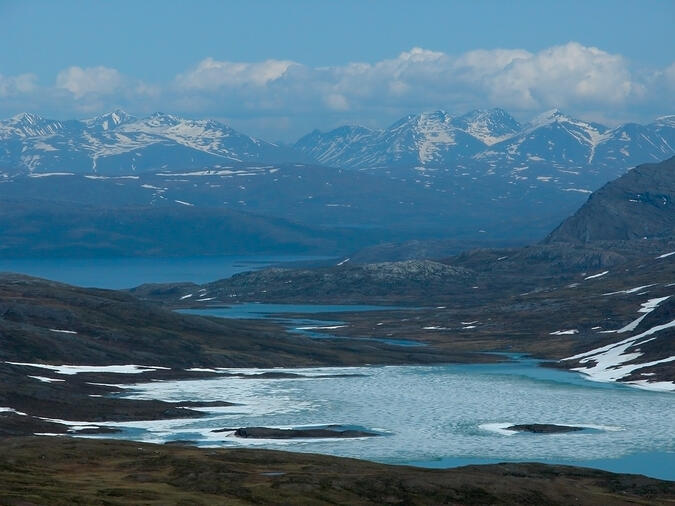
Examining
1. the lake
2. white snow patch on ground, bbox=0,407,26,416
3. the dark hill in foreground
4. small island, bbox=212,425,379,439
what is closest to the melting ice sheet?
the lake

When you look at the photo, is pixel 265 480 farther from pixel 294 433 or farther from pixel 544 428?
pixel 544 428

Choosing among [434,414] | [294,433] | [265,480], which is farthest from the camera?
[434,414]

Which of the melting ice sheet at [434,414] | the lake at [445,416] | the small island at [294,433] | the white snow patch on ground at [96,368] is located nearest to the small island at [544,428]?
the lake at [445,416]

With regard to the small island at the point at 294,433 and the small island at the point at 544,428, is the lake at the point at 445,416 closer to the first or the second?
the small island at the point at 544,428

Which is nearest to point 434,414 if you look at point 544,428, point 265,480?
point 544,428

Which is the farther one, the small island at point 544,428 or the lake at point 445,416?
the small island at point 544,428

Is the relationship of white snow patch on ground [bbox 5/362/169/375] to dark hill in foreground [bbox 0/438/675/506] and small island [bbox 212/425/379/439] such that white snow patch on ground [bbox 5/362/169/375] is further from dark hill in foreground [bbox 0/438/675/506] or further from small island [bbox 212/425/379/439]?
dark hill in foreground [bbox 0/438/675/506]

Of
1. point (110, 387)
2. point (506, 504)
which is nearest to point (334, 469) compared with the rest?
point (506, 504)

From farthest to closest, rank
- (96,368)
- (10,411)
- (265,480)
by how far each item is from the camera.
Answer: (96,368) → (10,411) → (265,480)

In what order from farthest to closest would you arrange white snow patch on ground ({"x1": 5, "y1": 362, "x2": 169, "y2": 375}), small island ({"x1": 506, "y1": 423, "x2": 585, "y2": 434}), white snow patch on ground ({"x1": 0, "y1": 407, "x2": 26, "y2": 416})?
white snow patch on ground ({"x1": 5, "y1": 362, "x2": 169, "y2": 375}) → small island ({"x1": 506, "y1": 423, "x2": 585, "y2": 434}) → white snow patch on ground ({"x1": 0, "y1": 407, "x2": 26, "y2": 416})

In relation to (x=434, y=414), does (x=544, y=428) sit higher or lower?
lower
